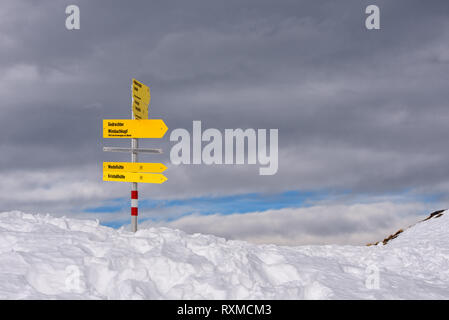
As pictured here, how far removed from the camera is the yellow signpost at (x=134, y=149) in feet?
46.5

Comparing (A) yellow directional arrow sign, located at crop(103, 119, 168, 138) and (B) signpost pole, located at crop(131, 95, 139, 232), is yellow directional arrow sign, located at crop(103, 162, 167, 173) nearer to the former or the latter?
(B) signpost pole, located at crop(131, 95, 139, 232)

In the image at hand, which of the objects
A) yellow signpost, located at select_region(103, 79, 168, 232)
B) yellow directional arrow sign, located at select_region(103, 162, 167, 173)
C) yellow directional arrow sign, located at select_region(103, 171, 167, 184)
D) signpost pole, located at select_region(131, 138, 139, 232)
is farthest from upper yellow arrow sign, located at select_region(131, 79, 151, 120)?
yellow directional arrow sign, located at select_region(103, 171, 167, 184)

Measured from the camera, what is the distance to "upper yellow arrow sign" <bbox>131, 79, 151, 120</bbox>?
1475 centimetres

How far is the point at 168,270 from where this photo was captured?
999cm

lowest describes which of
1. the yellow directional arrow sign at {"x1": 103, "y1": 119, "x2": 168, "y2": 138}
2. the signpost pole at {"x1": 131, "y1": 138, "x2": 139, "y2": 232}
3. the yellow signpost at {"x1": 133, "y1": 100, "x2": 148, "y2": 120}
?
the signpost pole at {"x1": 131, "y1": 138, "x2": 139, "y2": 232}

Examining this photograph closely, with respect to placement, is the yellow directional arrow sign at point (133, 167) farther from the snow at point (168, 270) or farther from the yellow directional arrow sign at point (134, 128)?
the snow at point (168, 270)

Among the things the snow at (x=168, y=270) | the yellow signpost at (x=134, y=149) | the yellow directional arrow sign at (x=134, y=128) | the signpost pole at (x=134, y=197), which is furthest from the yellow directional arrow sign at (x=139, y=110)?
the snow at (x=168, y=270)

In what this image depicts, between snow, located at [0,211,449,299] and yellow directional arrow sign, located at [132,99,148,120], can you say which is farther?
yellow directional arrow sign, located at [132,99,148,120]

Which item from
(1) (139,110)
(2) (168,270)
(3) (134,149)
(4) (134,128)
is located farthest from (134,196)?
(2) (168,270)

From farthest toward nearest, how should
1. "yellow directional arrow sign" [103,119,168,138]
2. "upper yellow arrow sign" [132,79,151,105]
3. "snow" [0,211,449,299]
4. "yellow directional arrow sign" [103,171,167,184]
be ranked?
"upper yellow arrow sign" [132,79,151,105] < "yellow directional arrow sign" [103,119,168,138] < "yellow directional arrow sign" [103,171,167,184] < "snow" [0,211,449,299]

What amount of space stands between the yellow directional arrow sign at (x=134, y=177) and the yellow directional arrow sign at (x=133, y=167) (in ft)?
0.37

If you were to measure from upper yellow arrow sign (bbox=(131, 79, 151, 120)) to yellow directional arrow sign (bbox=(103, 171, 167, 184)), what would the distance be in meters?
1.85
